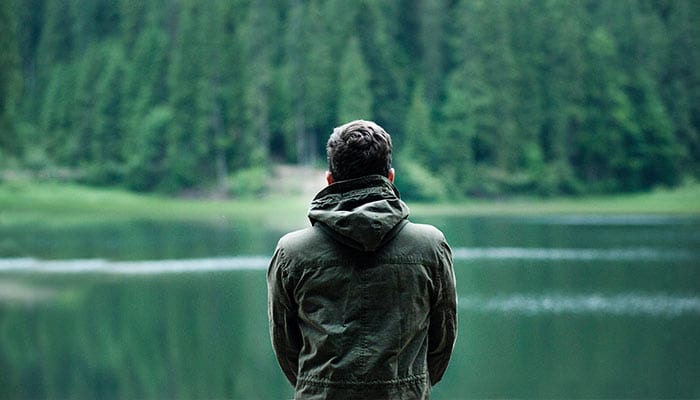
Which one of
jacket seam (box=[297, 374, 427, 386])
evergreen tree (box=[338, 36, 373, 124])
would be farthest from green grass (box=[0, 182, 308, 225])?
jacket seam (box=[297, 374, 427, 386])

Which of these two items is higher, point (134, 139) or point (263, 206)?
point (134, 139)

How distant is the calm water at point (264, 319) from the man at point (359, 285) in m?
8.27

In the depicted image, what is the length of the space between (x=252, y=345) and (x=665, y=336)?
5.55 metres

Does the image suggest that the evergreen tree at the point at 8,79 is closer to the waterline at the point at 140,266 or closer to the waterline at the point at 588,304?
the waterline at the point at 140,266

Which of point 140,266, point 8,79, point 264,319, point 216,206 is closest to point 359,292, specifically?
point 264,319

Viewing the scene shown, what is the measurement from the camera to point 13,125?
31562mm

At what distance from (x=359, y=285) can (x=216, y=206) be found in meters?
29.0

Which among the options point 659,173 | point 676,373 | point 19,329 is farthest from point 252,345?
point 659,173

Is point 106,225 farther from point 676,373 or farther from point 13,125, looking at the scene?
point 676,373

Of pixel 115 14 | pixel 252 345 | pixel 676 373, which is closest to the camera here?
pixel 676 373

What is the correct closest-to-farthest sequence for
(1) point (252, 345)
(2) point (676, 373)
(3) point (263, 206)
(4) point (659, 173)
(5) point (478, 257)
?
(2) point (676, 373)
(1) point (252, 345)
(5) point (478, 257)
(3) point (263, 206)
(4) point (659, 173)

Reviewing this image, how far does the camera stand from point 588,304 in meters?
13.2

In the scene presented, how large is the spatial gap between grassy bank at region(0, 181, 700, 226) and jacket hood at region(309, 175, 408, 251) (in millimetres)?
25022

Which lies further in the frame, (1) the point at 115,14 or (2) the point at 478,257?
(1) the point at 115,14
